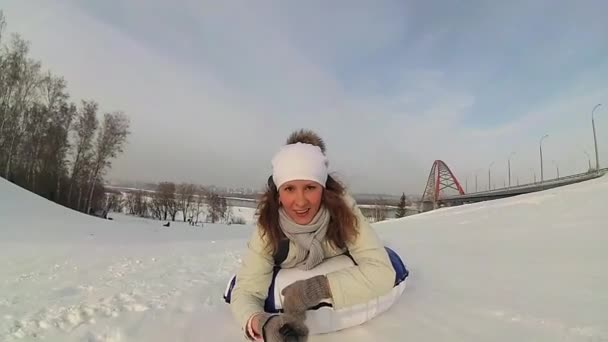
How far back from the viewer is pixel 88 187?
2958cm

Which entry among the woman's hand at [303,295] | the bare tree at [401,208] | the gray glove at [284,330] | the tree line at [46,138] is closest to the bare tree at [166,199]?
the tree line at [46,138]

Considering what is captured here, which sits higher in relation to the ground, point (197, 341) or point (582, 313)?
point (582, 313)

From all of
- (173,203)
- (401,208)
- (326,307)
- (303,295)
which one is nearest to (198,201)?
(173,203)

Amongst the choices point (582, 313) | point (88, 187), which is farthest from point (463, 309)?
point (88, 187)

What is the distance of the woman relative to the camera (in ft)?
5.90

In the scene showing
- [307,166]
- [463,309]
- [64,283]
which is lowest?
[64,283]

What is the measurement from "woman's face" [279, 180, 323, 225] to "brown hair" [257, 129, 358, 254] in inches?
3.4

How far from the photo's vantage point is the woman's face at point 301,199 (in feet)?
6.51

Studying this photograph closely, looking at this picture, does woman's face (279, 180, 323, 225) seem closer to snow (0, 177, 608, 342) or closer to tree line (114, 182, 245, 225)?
snow (0, 177, 608, 342)

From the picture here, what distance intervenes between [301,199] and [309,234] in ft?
0.70

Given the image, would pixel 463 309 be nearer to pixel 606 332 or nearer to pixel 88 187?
pixel 606 332

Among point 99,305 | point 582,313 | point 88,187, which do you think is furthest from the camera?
point 88,187

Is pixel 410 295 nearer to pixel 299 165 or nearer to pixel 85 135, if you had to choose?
pixel 299 165

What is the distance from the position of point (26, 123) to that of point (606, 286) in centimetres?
3040
